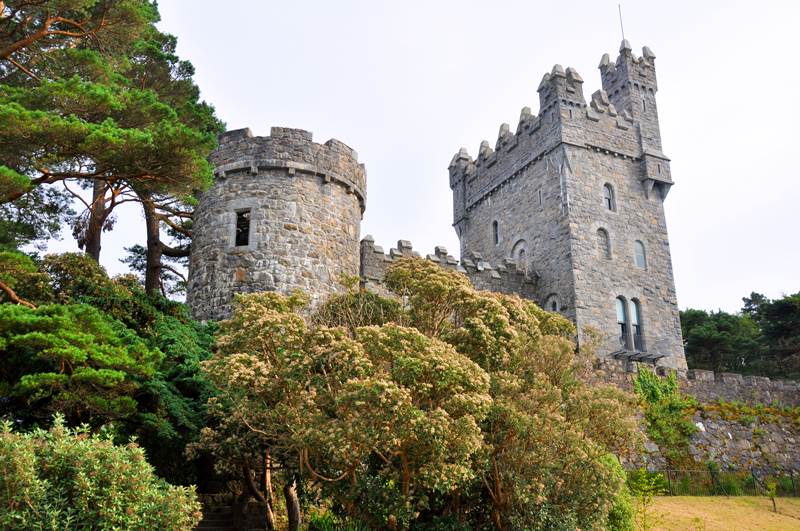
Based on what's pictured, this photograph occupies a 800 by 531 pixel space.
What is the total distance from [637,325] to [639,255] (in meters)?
2.88

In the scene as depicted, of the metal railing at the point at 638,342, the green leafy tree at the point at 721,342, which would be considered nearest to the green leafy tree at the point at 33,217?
the metal railing at the point at 638,342

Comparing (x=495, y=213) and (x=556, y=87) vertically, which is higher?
(x=556, y=87)

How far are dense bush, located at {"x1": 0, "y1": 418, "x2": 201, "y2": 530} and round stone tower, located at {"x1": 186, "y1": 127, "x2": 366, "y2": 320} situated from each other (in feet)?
27.1

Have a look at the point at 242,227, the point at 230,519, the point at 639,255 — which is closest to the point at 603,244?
the point at 639,255

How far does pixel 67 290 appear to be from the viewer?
14.2 meters

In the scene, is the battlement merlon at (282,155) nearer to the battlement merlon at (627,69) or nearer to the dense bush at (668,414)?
the dense bush at (668,414)

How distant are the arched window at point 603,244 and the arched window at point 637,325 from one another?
6.54 ft

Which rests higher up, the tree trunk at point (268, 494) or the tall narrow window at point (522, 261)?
the tall narrow window at point (522, 261)

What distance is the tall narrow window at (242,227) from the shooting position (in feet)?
59.1

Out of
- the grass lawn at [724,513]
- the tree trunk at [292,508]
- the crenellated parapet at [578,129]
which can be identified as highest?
the crenellated parapet at [578,129]

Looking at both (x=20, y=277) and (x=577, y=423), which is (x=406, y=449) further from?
(x=20, y=277)

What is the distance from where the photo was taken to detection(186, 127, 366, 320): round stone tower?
17.4 meters

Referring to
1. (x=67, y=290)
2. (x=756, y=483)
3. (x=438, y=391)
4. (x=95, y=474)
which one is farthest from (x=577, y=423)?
(x=756, y=483)

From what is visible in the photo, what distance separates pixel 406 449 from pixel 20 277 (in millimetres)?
7508
